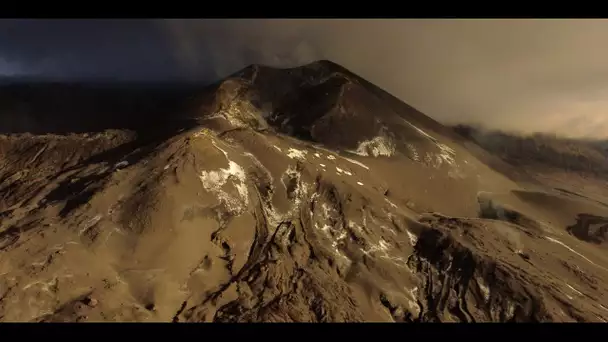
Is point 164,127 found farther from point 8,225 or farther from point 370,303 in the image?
point 370,303

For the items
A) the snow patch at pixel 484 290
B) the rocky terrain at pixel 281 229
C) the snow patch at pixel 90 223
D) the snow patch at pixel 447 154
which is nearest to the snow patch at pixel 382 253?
the rocky terrain at pixel 281 229

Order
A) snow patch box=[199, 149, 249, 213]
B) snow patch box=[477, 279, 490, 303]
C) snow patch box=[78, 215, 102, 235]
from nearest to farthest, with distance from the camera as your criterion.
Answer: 1. snow patch box=[78, 215, 102, 235]
2. snow patch box=[477, 279, 490, 303]
3. snow patch box=[199, 149, 249, 213]

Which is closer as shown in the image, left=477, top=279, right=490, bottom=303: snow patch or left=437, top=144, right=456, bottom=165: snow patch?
left=477, top=279, right=490, bottom=303: snow patch

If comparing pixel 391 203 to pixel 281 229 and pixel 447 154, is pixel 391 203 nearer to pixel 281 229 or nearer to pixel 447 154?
pixel 281 229

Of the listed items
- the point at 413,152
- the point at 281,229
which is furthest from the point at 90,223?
the point at 413,152

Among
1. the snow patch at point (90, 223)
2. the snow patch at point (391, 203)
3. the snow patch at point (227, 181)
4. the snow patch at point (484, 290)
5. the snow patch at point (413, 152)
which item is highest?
the snow patch at point (413, 152)

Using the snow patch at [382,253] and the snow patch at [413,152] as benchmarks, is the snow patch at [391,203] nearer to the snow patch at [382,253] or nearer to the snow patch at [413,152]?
the snow patch at [382,253]

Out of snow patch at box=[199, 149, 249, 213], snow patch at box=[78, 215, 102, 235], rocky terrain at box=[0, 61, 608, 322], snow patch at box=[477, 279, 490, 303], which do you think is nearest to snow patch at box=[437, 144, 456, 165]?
rocky terrain at box=[0, 61, 608, 322]

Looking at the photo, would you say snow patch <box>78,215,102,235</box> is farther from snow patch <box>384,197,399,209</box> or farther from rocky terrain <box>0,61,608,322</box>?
snow patch <box>384,197,399,209</box>
